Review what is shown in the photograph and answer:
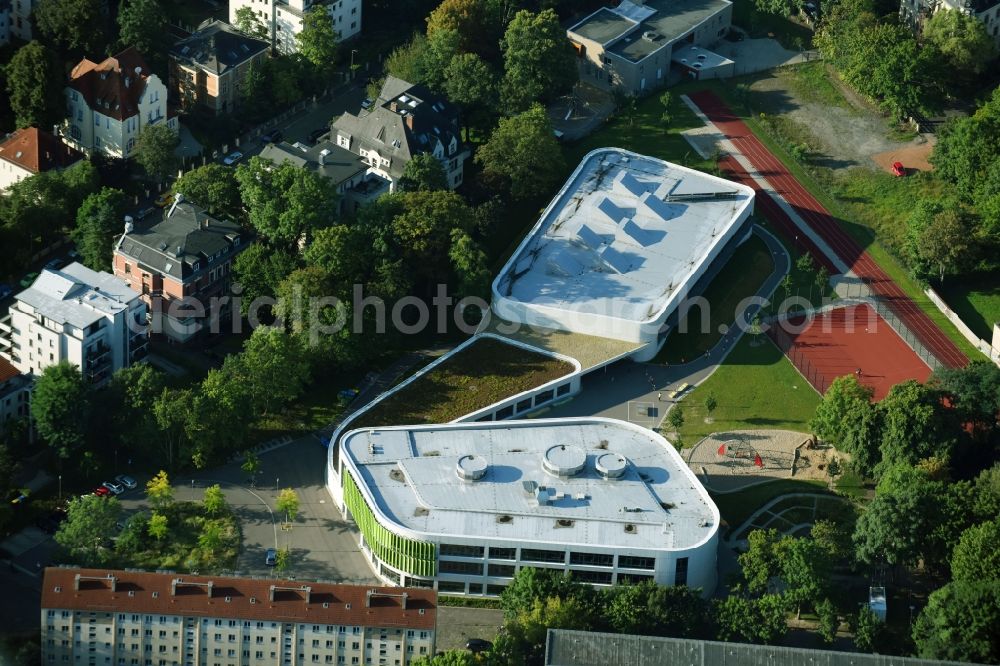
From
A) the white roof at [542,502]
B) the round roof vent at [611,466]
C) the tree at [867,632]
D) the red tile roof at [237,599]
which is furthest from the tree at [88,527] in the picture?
the tree at [867,632]

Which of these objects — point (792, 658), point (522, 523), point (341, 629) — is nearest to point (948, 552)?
point (792, 658)

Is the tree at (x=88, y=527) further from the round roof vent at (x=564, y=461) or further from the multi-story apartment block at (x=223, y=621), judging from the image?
the round roof vent at (x=564, y=461)

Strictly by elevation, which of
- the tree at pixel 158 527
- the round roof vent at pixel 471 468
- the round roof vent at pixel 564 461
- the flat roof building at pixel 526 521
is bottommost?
the tree at pixel 158 527

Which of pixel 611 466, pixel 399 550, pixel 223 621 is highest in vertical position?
pixel 611 466

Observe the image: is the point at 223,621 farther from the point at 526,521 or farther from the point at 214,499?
the point at 526,521

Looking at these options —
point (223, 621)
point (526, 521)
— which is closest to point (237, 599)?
point (223, 621)
